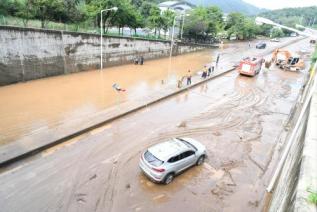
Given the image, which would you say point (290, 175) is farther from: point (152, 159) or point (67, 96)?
point (67, 96)

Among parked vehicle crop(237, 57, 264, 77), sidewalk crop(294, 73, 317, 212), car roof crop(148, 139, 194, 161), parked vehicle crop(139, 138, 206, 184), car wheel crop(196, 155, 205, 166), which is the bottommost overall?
car wheel crop(196, 155, 205, 166)

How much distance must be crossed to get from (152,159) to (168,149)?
85cm

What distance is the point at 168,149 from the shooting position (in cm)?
989

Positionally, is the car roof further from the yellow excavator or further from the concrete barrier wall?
the yellow excavator

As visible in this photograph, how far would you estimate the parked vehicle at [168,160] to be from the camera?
9195 millimetres

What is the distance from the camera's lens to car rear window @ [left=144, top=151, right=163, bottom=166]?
9.27m

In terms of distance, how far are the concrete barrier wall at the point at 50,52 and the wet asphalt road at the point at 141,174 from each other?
11419 millimetres

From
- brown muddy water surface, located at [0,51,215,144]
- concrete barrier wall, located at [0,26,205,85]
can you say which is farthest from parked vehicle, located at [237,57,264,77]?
concrete barrier wall, located at [0,26,205,85]

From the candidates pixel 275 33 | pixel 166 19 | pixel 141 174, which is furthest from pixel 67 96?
pixel 275 33

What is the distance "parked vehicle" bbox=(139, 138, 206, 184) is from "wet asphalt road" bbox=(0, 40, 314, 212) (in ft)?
1.50

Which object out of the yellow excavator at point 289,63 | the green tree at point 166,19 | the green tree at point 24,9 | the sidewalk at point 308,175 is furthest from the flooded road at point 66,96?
the yellow excavator at point 289,63

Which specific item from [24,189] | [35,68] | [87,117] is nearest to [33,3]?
[35,68]

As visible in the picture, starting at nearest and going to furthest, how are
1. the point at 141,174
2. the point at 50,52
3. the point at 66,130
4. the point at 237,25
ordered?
the point at 141,174, the point at 66,130, the point at 50,52, the point at 237,25

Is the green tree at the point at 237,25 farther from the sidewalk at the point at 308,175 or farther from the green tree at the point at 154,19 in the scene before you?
the sidewalk at the point at 308,175
